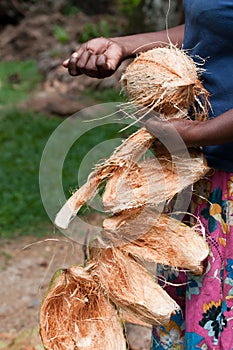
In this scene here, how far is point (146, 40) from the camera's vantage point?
6.79 feet

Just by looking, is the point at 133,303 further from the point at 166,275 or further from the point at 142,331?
the point at 142,331

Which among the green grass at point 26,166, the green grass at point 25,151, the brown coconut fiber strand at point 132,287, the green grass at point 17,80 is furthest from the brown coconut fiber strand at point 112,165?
the green grass at point 17,80

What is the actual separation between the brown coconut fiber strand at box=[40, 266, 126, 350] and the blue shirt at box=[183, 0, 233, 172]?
19.6 inches

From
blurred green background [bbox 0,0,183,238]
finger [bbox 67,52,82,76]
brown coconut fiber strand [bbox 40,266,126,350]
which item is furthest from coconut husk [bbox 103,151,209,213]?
blurred green background [bbox 0,0,183,238]

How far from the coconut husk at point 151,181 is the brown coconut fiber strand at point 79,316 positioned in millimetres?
241

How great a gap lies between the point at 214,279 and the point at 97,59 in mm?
720

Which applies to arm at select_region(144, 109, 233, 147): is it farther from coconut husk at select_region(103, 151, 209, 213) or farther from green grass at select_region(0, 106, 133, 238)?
green grass at select_region(0, 106, 133, 238)

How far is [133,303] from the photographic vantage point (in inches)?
68.3

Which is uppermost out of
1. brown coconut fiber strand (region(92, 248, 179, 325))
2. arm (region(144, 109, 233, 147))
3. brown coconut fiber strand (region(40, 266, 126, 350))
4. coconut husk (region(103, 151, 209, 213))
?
arm (region(144, 109, 233, 147))

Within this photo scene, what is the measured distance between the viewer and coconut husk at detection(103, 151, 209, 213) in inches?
69.2

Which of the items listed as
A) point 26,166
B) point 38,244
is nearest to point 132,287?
point 38,244

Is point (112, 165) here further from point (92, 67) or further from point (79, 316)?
point (79, 316)

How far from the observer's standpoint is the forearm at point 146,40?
6.61 ft

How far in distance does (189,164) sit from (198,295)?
0.39 meters
